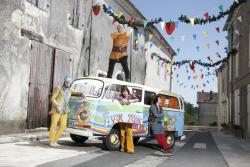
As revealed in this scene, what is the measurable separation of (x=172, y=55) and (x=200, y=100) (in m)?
27.1

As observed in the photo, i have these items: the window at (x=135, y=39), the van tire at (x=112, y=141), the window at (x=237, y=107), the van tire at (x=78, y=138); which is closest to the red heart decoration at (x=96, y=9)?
the window at (x=135, y=39)

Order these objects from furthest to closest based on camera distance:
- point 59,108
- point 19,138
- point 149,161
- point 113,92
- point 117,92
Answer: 1. point 19,138
2. point 117,92
3. point 113,92
4. point 59,108
5. point 149,161

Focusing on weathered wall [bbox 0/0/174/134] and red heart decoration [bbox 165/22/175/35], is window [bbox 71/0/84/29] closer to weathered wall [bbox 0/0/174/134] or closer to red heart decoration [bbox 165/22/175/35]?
weathered wall [bbox 0/0/174/134]

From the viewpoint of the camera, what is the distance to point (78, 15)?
733 inches

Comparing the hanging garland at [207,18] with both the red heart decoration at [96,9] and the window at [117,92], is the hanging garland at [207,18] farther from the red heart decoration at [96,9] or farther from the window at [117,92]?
the window at [117,92]

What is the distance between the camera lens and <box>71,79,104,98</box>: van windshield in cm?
1085

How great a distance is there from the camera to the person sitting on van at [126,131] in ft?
34.5

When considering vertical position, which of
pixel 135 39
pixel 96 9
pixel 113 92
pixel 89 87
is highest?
pixel 135 39

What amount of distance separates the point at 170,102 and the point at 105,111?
3071 millimetres

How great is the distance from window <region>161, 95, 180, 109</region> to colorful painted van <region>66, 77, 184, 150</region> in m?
0.53

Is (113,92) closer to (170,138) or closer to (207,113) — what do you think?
(170,138)

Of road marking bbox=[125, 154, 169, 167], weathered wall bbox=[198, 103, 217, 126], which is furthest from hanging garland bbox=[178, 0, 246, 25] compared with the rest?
weathered wall bbox=[198, 103, 217, 126]

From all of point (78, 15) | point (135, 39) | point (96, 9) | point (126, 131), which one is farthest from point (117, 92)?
point (135, 39)

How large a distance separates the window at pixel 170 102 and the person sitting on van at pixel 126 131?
5.51ft
